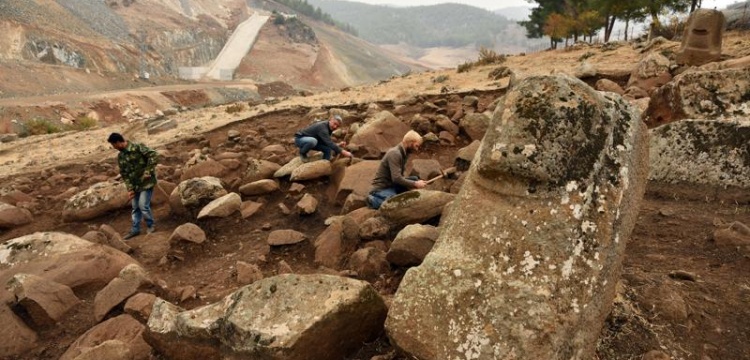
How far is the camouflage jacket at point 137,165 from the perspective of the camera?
6.89 meters

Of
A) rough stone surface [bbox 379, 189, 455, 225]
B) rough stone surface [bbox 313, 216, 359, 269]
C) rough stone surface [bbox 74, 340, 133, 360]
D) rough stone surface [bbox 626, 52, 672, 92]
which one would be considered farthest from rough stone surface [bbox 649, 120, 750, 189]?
rough stone surface [bbox 74, 340, 133, 360]

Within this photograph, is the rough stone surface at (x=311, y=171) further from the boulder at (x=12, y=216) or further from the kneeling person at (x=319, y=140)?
the boulder at (x=12, y=216)

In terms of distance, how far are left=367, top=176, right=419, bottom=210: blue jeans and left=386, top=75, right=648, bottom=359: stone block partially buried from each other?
2.75 m

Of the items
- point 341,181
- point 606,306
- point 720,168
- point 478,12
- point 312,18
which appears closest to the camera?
point 606,306

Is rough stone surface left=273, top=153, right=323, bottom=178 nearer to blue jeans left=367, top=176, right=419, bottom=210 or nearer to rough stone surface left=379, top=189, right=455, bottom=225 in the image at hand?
blue jeans left=367, top=176, right=419, bottom=210

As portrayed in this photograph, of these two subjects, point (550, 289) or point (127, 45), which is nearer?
point (550, 289)

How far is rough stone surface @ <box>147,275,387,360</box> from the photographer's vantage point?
9.48ft

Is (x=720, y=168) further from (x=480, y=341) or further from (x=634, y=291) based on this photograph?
(x=480, y=341)

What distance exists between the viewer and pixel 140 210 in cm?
701

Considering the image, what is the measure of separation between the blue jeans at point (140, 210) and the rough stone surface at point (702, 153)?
22.0 ft

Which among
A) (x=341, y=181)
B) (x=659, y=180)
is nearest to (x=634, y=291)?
(x=659, y=180)

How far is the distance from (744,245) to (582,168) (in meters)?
2.10

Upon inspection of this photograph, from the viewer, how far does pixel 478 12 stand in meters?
199

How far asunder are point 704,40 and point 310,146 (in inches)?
328
